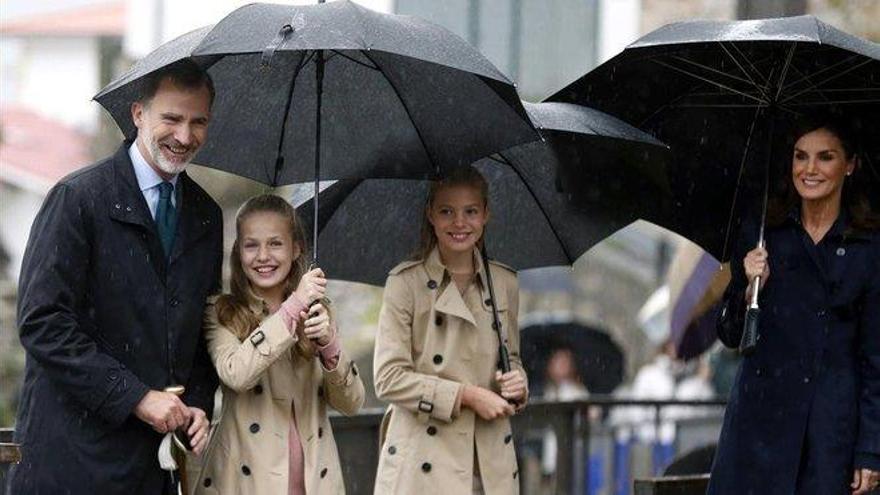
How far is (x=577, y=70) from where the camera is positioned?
24828 mm

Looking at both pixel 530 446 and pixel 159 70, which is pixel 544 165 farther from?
pixel 530 446

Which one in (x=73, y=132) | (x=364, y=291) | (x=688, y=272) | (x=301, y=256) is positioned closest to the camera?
(x=301, y=256)

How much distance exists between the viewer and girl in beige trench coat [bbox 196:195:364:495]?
25.9ft

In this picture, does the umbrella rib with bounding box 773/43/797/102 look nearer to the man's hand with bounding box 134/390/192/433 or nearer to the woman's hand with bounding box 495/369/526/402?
the woman's hand with bounding box 495/369/526/402

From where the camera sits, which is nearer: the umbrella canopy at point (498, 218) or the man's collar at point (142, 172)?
the man's collar at point (142, 172)

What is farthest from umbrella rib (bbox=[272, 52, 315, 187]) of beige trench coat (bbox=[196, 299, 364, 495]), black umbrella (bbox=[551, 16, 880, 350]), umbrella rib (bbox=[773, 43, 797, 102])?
umbrella rib (bbox=[773, 43, 797, 102])

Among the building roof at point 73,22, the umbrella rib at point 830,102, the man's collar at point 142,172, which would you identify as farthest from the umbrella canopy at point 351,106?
the building roof at point 73,22

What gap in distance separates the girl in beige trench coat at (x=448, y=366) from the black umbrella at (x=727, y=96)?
69 cm

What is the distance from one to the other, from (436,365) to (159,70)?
172 cm

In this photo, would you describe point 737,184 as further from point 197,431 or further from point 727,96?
point 197,431

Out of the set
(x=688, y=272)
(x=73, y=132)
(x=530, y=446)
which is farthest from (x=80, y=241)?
(x=73, y=132)

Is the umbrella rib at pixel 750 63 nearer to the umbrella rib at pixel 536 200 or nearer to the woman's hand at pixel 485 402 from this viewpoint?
the umbrella rib at pixel 536 200

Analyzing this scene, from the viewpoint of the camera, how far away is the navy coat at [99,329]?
7.45 metres

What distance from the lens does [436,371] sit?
8.76 metres
